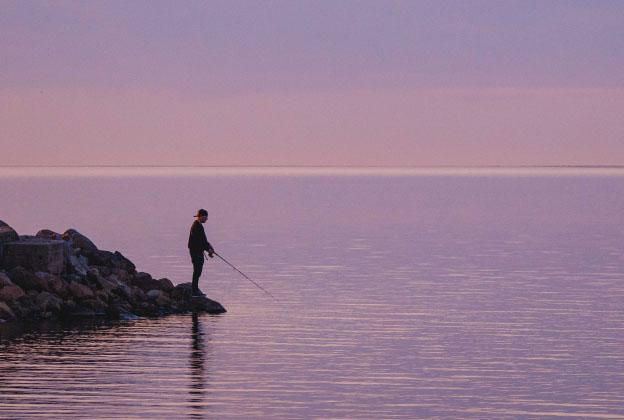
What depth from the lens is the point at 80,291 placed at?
89.2 feet

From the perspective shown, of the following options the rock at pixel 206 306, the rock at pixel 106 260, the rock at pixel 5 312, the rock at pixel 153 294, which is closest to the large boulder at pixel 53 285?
the rock at pixel 5 312

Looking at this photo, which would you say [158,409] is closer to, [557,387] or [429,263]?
[557,387]

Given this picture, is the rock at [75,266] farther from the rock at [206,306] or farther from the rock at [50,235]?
the rock at [206,306]

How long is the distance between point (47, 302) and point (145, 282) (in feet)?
11.3

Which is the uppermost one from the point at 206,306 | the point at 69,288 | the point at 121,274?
the point at 121,274

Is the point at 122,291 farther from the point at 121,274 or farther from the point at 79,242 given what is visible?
the point at 79,242

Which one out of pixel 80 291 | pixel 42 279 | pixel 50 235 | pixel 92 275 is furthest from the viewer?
pixel 50 235

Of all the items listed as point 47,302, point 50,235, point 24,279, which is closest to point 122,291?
point 47,302

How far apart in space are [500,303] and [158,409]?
14.2 meters

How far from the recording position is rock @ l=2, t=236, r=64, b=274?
27781mm

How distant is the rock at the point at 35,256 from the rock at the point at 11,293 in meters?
1.33

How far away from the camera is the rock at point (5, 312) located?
25.6 metres

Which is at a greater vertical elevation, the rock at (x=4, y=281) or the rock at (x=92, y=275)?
the rock at (x=92, y=275)

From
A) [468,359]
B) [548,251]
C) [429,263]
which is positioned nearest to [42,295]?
[468,359]
